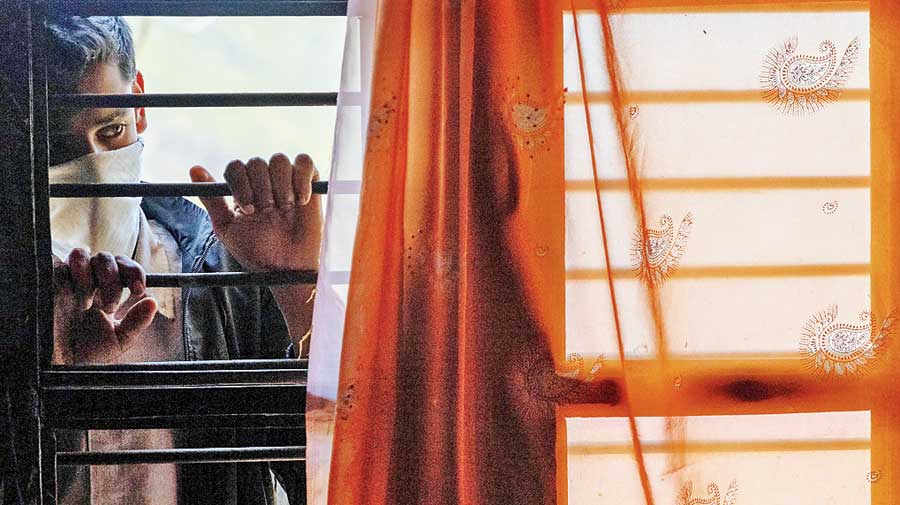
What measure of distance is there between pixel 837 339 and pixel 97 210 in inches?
41.7

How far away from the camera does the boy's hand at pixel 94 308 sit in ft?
3.24

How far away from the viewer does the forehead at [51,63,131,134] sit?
1.02 meters

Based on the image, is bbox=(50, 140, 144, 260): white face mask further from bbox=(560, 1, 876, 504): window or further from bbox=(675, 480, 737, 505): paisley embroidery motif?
bbox=(675, 480, 737, 505): paisley embroidery motif

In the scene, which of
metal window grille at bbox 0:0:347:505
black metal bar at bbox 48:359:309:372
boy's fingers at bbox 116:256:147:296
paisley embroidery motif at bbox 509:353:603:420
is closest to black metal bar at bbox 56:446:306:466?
metal window grille at bbox 0:0:347:505

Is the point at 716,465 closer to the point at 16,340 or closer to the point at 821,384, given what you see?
the point at 821,384

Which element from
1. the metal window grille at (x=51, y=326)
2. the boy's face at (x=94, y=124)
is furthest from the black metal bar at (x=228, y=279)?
the boy's face at (x=94, y=124)

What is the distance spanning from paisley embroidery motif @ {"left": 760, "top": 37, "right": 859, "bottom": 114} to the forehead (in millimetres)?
904

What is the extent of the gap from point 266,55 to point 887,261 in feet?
2.98

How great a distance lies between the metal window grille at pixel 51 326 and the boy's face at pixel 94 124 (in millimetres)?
41

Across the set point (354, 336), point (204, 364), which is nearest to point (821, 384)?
point (354, 336)

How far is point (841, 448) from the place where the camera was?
3.05ft

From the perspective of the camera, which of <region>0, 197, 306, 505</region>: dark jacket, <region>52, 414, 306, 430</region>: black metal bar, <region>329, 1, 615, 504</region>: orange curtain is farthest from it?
<region>0, 197, 306, 505</region>: dark jacket

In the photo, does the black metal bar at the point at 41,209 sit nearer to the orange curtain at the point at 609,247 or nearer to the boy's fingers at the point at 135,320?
the boy's fingers at the point at 135,320

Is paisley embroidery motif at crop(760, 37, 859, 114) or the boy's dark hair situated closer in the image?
paisley embroidery motif at crop(760, 37, 859, 114)
